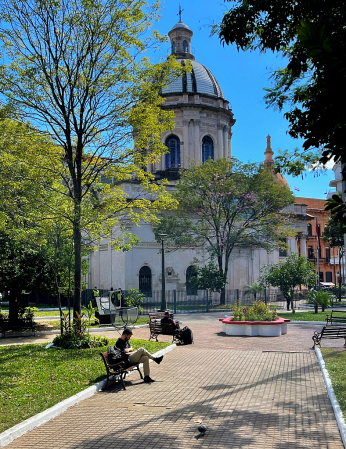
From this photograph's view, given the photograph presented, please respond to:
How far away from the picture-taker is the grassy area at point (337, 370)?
8.09 metres

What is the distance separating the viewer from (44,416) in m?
7.36

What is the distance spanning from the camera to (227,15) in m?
9.25

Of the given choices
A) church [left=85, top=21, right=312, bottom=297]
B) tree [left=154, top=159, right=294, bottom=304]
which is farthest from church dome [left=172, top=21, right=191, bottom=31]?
tree [left=154, top=159, right=294, bottom=304]

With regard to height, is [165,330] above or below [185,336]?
above

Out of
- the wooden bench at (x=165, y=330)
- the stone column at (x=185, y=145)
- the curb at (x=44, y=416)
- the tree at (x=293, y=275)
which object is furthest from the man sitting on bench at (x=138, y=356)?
the stone column at (x=185, y=145)

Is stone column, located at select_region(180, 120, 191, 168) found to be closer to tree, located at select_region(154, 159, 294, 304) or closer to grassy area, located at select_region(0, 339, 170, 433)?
tree, located at select_region(154, 159, 294, 304)

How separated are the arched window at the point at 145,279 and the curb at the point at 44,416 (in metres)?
27.0

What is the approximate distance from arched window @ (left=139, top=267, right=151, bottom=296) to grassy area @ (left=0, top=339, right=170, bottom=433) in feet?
73.5

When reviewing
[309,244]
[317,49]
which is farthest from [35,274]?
[309,244]

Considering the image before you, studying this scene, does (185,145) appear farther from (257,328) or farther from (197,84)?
(257,328)

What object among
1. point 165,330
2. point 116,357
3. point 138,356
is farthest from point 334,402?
point 165,330

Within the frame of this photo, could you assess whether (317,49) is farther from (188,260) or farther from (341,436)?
(188,260)

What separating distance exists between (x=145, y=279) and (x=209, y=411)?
2932 cm

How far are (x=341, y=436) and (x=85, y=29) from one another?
12.2 metres
